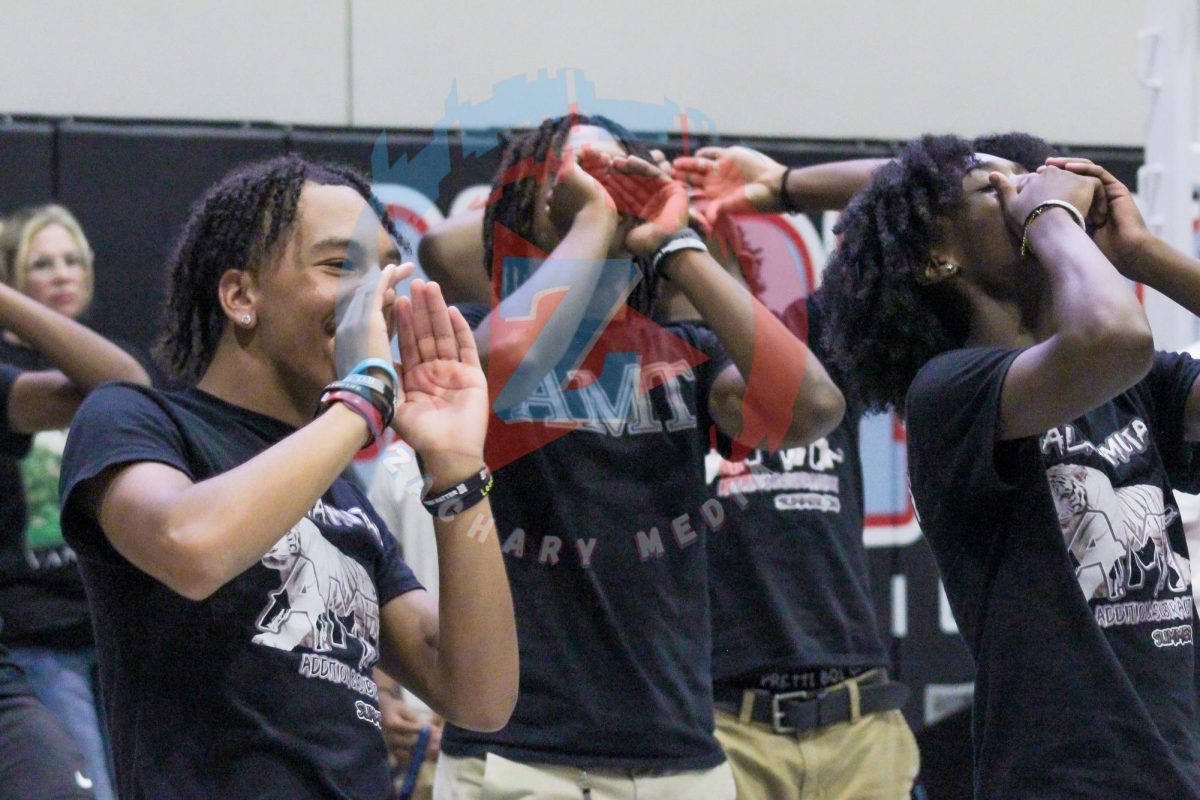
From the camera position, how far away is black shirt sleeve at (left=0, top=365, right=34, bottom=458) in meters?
3.21

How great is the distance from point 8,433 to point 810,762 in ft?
6.04

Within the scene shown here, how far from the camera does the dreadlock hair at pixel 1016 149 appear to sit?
7.34ft

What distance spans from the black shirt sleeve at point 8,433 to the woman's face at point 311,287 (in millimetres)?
1542

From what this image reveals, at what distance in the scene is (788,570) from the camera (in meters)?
3.08

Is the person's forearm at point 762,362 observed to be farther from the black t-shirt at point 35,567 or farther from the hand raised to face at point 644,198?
the black t-shirt at point 35,567

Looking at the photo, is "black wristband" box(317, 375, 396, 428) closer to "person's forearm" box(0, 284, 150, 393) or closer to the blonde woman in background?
"person's forearm" box(0, 284, 150, 393)

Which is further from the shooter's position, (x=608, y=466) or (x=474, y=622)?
(x=608, y=466)

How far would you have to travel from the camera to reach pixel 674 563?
7.92 feet

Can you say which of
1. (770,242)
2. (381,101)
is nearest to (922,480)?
(770,242)

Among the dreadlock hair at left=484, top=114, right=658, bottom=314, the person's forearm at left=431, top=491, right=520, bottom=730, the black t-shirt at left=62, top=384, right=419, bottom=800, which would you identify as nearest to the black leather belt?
the dreadlock hair at left=484, top=114, right=658, bottom=314

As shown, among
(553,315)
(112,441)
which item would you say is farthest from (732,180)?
(112,441)

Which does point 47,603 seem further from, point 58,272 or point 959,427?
point 959,427

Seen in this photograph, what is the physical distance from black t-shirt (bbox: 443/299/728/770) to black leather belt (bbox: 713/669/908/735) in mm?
604

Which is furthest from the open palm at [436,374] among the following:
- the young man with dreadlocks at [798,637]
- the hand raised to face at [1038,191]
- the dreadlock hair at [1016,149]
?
the young man with dreadlocks at [798,637]
